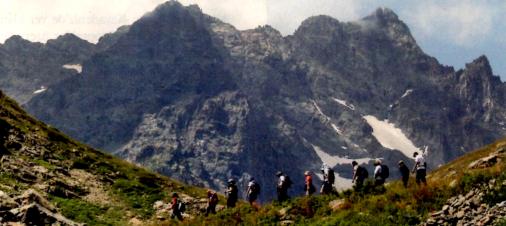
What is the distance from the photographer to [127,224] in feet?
162

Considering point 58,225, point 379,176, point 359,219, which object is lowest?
point 58,225

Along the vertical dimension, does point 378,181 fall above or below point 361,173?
below

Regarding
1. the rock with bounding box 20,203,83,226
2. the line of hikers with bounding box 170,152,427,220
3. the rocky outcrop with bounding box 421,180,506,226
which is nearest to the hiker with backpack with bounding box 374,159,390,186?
the line of hikers with bounding box 170,152,427,220

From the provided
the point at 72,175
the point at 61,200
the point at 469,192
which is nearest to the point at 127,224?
the point at 61,200

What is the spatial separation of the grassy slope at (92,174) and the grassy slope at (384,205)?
13.9 meters

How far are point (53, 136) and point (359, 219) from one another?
1651 inches

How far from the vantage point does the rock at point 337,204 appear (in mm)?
35709

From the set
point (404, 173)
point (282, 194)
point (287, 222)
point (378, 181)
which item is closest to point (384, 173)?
point (378, 181)

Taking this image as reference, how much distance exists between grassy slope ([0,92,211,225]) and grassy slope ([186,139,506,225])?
45.7 ft

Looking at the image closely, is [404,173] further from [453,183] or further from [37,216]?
[37,216]

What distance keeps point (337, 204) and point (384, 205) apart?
385 centimetres

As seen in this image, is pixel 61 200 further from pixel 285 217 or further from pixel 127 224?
pixel 285 217

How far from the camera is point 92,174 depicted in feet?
198

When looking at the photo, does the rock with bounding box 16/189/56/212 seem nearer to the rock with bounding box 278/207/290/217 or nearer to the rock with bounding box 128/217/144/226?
the rock with bounding box 278/207/290/217
